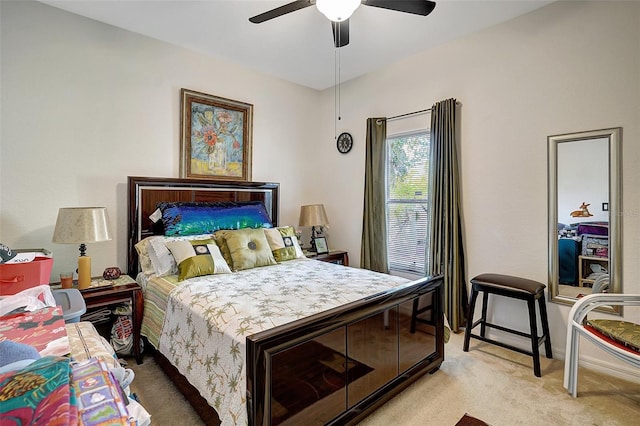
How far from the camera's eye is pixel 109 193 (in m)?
2.87

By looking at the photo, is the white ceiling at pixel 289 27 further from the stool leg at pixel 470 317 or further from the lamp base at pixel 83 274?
the stool leg at pixel 470 317

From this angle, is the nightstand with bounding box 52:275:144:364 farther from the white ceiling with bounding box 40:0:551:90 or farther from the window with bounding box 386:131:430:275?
the window with bounding box 386:131:430:275

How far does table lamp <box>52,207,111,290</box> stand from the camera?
2299 mm

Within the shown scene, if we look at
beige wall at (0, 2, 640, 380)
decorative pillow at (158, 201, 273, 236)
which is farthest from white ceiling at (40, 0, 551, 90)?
decorative pillow at (158, 201, 273, 236)

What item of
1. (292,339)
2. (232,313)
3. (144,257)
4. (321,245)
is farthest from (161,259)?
(321,245)

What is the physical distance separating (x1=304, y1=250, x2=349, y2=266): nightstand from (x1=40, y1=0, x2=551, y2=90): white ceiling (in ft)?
7.42

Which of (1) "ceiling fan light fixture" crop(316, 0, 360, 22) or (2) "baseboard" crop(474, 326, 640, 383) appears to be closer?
(1) "ceiling fan light fixture" crop(316, 0, 360, 22)

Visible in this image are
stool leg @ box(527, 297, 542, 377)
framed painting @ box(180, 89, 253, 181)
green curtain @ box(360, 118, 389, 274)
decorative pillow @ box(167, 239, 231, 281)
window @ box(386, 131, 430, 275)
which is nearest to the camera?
stool leg @ box(527, 297, 542, 377)

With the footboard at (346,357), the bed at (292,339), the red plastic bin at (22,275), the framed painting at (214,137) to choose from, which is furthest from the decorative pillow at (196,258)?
the footboard at (346,357)

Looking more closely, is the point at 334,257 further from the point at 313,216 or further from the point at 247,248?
the point at 247,248

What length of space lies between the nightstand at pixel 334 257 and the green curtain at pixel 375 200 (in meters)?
0.31

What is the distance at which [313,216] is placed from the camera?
12.8 feet

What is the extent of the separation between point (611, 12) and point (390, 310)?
9.00 feet

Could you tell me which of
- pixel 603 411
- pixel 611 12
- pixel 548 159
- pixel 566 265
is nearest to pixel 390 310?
pixel 603 411
